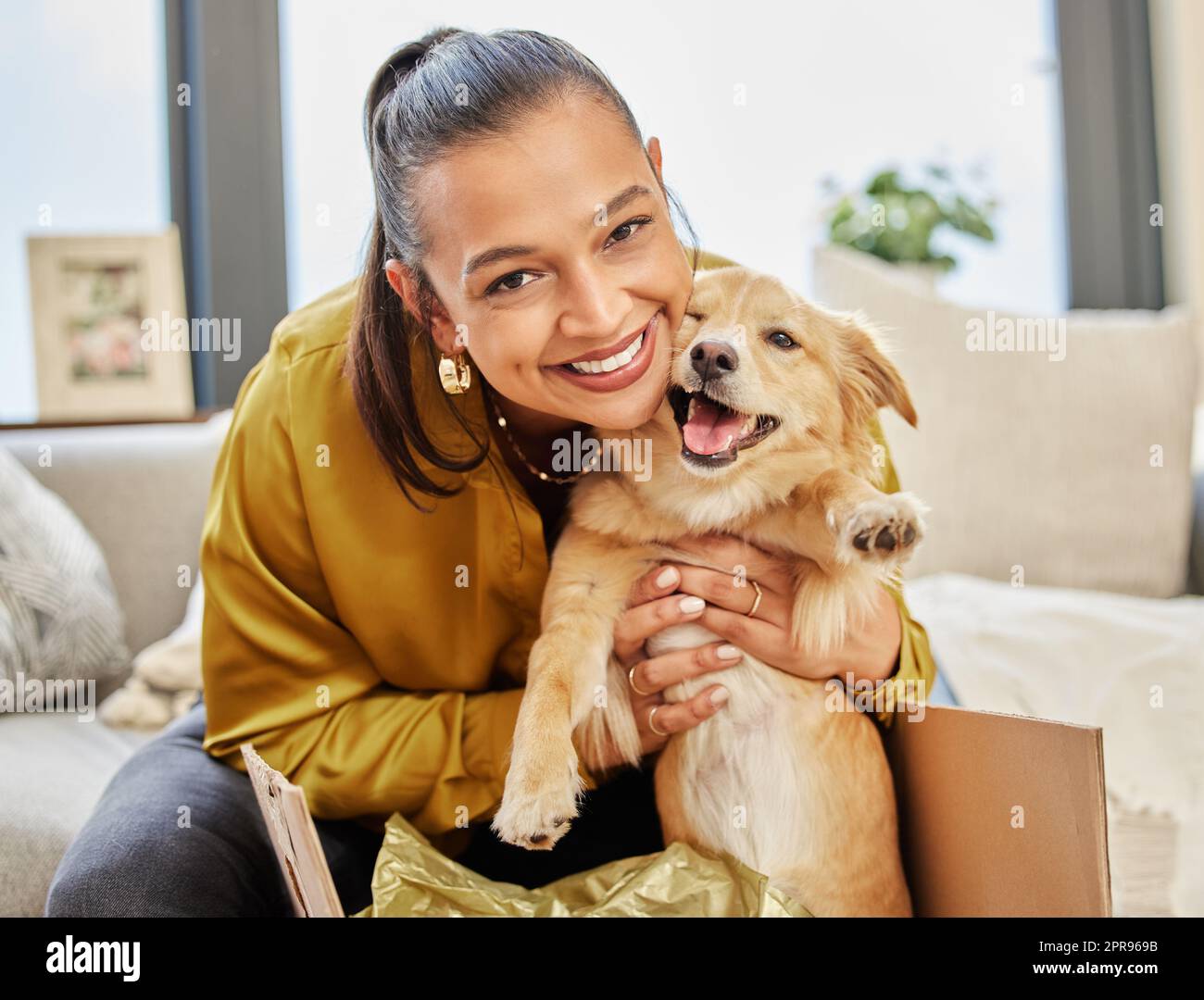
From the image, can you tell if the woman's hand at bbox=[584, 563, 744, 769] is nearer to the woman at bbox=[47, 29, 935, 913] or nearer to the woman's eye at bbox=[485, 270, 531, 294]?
the woman at bbox=[47, 29, 935, 913]

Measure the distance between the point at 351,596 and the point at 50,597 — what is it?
0.80 meters

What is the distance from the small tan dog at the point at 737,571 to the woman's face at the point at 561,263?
0.27 feet

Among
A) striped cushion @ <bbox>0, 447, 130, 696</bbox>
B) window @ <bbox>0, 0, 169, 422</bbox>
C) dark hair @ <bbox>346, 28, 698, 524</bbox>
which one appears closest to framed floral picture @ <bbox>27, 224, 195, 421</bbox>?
window @ <bbox>0, 0, 169, 422</bbox>

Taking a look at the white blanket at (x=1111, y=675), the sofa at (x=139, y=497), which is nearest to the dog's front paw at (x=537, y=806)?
the white blanket at (x=1111, y=675)

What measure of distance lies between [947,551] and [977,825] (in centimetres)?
97

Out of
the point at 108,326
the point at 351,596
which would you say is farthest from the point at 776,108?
the point at 108,326

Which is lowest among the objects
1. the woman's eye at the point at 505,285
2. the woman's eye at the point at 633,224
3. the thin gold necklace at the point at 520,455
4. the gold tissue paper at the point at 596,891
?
the gold tissue paper at the point at 596,891

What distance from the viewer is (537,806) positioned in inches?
37.3

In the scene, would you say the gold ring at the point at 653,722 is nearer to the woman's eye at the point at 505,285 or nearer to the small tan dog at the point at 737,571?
the small tan dog at the point at 737,571

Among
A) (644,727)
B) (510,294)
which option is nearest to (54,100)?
(510,294)

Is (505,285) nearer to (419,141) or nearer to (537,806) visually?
(419,141)

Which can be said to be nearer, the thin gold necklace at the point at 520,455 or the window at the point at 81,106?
the thin gold necklace at the point at 520,455

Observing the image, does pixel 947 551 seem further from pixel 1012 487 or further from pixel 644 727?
pixel 644 727

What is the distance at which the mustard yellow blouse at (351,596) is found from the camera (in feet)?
3.94
